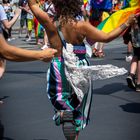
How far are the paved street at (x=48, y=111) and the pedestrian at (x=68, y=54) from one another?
3.14 feet

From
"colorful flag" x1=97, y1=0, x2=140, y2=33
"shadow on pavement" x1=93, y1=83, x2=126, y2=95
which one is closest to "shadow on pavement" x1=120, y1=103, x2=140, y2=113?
"shadow on pavement" x1=93, y1=83, x2=126, y2=95

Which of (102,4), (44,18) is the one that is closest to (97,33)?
(44,18)

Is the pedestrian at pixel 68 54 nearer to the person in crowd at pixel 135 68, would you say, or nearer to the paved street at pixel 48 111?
the paved street at pixel 48 111

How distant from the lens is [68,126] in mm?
4836

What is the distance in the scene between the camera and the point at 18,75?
10688 millimetres

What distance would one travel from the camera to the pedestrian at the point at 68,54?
477 cm

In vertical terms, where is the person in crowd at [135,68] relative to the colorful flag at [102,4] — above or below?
below

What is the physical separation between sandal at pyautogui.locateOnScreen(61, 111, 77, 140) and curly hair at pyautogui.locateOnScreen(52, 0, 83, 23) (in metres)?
0.89

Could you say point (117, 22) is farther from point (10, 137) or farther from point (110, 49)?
point (110, 49)

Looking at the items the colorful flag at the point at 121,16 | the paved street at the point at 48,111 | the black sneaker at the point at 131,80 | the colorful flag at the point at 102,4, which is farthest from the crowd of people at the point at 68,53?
the colorful flag at the point at 102,4

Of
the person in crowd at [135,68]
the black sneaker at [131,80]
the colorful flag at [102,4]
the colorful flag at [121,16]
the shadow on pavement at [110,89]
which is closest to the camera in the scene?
the colorful flag at [121,16]

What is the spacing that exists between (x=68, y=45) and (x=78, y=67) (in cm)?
23

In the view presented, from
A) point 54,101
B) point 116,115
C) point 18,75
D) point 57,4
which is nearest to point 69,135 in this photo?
point 54,101

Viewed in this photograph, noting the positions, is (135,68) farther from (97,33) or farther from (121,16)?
(97,33)
